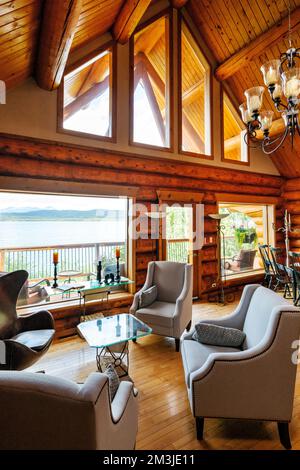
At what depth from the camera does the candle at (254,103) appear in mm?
2673

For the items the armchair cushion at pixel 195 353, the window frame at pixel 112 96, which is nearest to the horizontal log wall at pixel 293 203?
the window frame at pixel 112 96

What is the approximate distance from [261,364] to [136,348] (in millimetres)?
1921

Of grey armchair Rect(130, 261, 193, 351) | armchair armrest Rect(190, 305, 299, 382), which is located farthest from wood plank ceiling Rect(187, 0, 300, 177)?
armchair armrest Rect(190, 305, 299, 382)

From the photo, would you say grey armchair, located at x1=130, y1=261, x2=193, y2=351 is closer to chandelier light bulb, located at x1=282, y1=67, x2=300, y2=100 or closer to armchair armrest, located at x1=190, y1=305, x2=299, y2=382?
armchair armrest, located at x1=190, y1=305, x2=299, y2=382

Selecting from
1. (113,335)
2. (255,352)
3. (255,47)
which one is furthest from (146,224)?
(255,47)

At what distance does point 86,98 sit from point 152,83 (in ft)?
5.15

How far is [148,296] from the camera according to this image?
11.5ft

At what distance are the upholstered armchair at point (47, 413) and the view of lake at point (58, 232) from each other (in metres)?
3.57

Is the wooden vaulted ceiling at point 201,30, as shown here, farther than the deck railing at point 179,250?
No

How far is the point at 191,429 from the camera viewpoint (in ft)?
6.18

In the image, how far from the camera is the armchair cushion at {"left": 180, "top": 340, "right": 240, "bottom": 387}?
1911 mm

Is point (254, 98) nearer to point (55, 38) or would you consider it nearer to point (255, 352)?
point (55, 38)

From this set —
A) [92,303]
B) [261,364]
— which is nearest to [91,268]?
[92,303]

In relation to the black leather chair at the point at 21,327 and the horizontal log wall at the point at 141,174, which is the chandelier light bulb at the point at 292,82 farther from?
the black leather chair at the point at 21,327
